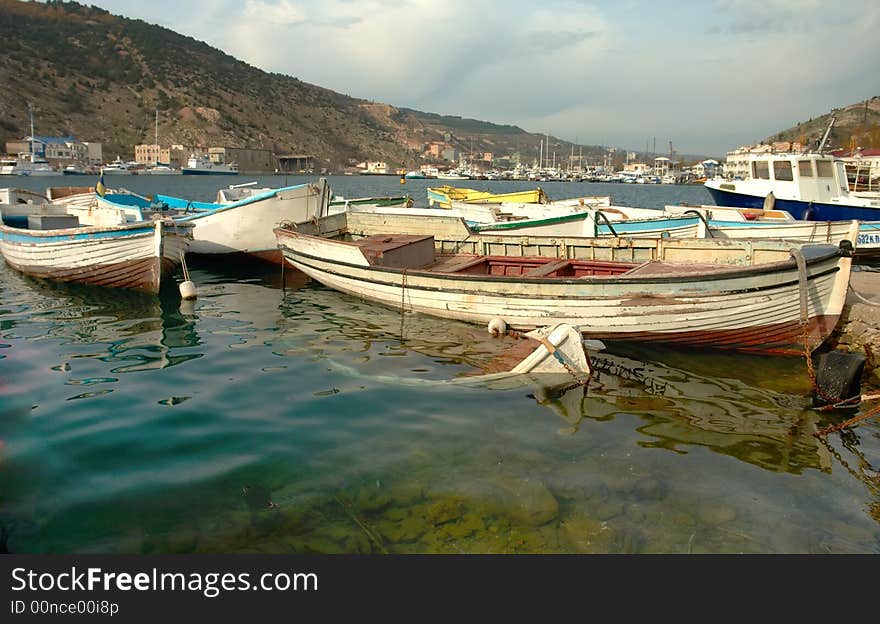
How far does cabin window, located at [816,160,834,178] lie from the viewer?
21.3 m

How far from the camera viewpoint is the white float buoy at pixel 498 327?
1109 cm

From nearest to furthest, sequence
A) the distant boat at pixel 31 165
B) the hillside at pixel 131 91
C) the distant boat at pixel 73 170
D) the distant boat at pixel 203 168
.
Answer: the distant boat at pixel 31 165
the distant boat at pixel 73 170
the distant boat at pixel 203 168
the hillside at pixel 131 91

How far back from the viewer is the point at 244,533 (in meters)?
5.05

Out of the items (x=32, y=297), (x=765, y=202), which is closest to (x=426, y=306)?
(x=32, y=297)

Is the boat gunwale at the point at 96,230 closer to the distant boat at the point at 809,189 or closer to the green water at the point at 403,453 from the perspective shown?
the green water at the point at 403,453

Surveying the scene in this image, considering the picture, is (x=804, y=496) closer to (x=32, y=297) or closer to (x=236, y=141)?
(x=32, y=297)

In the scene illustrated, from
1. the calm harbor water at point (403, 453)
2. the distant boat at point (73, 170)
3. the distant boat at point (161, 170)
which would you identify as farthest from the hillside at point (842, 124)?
the distant boat at point (73, 170)

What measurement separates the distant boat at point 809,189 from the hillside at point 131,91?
5594 inches

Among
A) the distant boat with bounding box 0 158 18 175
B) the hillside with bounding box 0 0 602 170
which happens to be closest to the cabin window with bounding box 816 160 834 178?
the distant boat with bounding box 0 158 18 175

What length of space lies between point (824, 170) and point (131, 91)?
160104 mm

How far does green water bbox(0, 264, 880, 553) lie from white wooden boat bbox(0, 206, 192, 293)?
3.85m

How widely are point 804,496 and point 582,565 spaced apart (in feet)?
9.47

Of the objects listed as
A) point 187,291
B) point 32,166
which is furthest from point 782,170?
point 32,166

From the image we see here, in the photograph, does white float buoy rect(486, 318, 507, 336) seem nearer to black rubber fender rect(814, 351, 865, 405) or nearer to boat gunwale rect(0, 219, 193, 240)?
black rubber fender rect(814, 351, 865, 405)
